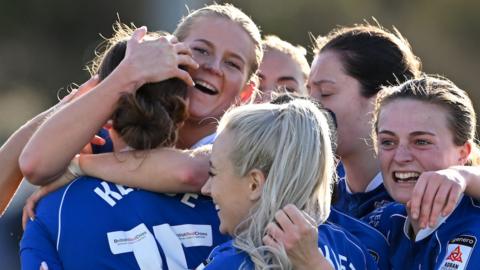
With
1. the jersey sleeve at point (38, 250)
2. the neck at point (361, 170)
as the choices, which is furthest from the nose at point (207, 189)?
the neck at point (361, 170)

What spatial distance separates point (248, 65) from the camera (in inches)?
166

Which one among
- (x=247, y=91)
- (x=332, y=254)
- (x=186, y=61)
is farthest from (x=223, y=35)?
(x=332, y=254)

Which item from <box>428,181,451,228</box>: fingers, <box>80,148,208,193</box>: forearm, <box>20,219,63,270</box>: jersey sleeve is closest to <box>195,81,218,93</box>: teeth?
<box>80,148,208,193</box>: forearm

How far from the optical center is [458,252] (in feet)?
11.5

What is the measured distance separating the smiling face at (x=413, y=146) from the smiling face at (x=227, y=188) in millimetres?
848

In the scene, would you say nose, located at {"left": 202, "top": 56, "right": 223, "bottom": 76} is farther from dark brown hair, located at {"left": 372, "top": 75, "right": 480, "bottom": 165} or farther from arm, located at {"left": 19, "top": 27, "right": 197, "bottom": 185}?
dark brown hair, located at {"left": 372, "top": 75, "right": 480, "bottom": 165}

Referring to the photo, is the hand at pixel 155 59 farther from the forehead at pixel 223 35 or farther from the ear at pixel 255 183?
the ear at pixel 255 183

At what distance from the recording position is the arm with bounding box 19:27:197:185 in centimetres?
357

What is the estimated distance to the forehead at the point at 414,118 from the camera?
3824 millimetres

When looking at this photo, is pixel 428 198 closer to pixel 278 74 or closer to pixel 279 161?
pixel 279 161

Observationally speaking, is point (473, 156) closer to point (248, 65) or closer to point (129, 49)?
point (248, 65)

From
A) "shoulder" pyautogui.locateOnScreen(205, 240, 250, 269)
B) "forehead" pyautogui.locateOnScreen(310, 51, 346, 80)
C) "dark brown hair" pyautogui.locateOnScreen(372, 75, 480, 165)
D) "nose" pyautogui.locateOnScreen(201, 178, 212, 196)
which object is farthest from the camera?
"forehead" pyautogui.locateOnScreen(310, 51, 346, 80)

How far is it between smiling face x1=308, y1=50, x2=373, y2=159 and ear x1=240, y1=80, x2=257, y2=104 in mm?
388

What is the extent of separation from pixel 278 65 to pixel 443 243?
7.47ft
